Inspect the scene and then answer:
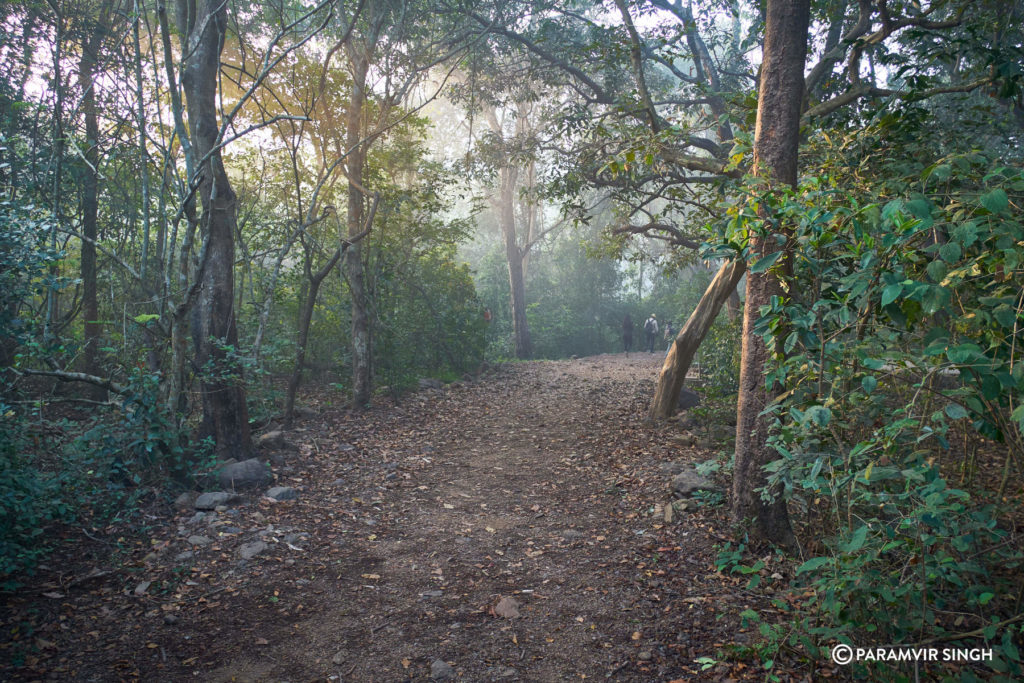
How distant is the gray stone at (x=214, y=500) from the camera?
4.88 meters

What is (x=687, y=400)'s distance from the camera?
909 cm

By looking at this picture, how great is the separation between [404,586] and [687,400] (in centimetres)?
615

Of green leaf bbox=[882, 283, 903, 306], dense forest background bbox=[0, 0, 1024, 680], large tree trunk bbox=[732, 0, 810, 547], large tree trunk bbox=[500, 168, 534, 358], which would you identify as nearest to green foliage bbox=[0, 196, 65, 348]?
dense forest background bbox=[0, 0, 1024, 680]

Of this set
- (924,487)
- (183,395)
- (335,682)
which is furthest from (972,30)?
(183,395)

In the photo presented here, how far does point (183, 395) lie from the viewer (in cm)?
537

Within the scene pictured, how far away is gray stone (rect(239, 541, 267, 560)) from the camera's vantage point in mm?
4309

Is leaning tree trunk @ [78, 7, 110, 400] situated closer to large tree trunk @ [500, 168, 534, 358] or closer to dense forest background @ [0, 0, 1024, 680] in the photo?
dense forest background @ [0, 0, 1024, 680]

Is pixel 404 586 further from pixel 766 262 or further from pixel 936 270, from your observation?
pixel 936 270

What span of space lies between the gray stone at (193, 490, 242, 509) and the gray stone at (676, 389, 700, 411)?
20.0ft

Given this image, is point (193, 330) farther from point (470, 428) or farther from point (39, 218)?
point (470, 428)

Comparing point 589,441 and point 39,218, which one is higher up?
point 39,218

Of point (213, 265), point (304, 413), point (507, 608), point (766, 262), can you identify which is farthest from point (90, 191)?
point (766, 262)

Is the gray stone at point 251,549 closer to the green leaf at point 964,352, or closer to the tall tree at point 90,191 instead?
the tall tree at point 90,191

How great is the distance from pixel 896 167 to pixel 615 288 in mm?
19704
